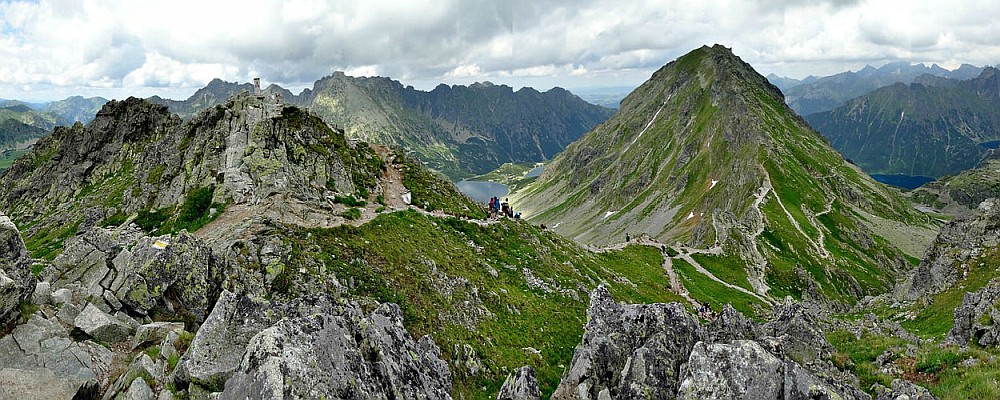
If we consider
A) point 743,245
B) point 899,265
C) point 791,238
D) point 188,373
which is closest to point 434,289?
point 188,373

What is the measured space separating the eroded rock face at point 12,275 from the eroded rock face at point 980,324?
39039 mm

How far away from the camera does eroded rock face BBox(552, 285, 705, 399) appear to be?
16.9 metres

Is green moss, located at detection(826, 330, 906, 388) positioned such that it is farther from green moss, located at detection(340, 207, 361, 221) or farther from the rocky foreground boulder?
green moss, located at detection(340, 207, 361, 221)

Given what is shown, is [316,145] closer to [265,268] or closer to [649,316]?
[265,268]

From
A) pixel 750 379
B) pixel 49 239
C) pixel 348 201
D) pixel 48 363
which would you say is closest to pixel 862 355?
pixel 750 379

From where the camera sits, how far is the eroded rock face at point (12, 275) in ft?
44.3

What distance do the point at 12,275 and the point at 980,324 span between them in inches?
1672

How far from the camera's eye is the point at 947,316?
38.9m

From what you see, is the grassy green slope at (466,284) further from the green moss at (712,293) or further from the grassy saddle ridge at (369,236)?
the green moss at (712,293)

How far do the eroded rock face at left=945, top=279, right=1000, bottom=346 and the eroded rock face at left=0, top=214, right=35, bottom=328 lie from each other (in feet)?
128

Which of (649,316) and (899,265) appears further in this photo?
(899,265)

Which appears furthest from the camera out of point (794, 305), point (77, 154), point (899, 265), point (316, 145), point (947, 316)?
point (899, 265)

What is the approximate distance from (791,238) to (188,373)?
13982 cm

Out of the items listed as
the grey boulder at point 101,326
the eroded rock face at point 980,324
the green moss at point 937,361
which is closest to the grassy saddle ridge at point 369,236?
the grey boulder at point 101,326
